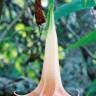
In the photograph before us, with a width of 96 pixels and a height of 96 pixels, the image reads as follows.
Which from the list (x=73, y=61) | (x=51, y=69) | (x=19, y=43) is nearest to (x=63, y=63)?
(x=73, y=61)

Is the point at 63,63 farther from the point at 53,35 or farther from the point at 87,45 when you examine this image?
the point at 53,35

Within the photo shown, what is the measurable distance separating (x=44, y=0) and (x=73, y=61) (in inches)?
10.0

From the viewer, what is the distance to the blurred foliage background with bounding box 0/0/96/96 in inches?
45.4

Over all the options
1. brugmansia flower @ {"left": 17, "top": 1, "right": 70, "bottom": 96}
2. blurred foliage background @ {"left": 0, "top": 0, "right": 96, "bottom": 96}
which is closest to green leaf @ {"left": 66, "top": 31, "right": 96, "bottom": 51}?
blurred foliage background @ {"left": 0, "top": 0, "right": 96, "bottom": 96}

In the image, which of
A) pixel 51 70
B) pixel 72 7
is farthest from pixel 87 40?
pixel 51 70

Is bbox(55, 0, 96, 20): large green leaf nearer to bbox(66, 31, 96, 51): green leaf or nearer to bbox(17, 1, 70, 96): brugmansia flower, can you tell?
bbox(66, 31, 96, 51): green leaf

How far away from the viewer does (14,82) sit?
3.79 feet

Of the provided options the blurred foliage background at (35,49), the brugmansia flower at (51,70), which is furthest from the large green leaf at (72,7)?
the brugmansia flower at (51,70)

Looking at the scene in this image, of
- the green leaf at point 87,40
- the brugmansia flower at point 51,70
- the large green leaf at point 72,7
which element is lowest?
the brugmansia flower at point 51,70

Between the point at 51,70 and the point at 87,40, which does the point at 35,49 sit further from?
the point at 51,70

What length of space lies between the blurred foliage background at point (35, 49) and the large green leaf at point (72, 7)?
22 millimetres

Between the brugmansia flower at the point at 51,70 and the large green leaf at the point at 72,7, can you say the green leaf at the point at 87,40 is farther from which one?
the brugmansia flower at the point at 51,70

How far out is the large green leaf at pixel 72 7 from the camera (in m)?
1.07

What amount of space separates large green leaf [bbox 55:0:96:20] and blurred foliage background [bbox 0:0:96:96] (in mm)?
22
